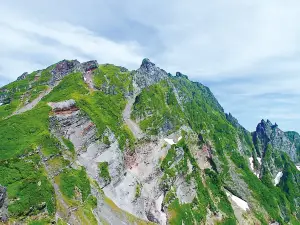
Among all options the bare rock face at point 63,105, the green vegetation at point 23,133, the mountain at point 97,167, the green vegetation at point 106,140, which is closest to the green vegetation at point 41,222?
the mountain at point 97,167

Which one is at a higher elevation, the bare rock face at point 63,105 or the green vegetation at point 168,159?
the bare rock face at point 63,105

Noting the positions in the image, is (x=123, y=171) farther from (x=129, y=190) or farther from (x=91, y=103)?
(x=91, y=103)

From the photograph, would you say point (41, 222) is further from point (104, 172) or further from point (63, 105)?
point (63, 105)

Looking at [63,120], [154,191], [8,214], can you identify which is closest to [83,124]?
[63,120]

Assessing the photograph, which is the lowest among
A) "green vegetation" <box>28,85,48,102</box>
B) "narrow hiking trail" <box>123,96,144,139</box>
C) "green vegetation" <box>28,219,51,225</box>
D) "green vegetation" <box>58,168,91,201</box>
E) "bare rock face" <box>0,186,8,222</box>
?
"green vegetation" <box>28,219,51,225</box>

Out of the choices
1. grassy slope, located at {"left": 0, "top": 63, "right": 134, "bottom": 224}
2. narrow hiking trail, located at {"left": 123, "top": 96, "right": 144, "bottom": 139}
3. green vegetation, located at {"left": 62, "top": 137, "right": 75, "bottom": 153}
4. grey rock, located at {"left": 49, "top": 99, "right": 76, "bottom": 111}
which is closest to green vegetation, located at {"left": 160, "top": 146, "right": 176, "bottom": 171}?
narrow hiking trail, located at {"left": 123, "top": 96, "right": 144, "bottom": 139}

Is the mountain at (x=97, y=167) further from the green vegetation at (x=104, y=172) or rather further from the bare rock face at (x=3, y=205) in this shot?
the green vegetation at (x=104, y=172)

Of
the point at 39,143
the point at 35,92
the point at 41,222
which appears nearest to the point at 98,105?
the point at 35,92

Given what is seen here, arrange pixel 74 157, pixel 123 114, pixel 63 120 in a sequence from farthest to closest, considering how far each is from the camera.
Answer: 1. pixel 123 114
2. pixel 63 120
3. pixel 74 157

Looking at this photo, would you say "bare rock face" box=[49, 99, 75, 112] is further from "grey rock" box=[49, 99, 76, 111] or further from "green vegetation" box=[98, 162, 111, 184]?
"green vegetation" box=[98, 162, 111, 184]
